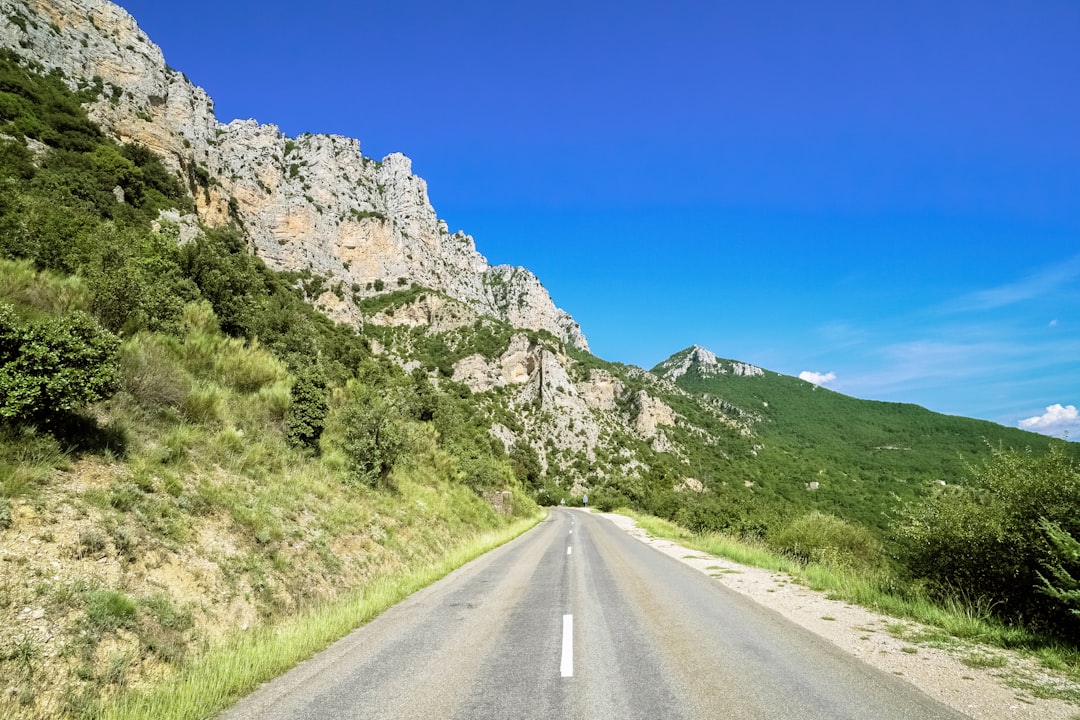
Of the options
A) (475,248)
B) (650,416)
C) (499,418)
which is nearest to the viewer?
(499,418)

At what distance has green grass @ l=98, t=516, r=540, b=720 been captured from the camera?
180 inches

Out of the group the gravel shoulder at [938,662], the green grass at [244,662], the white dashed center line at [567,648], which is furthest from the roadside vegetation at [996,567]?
the green grass at [244,662]

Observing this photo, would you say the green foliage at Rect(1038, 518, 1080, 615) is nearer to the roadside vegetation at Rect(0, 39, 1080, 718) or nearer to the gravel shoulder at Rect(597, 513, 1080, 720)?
the roadside vegetation at Rect(0, 39, 1080, 718)

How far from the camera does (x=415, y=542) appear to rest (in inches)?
653

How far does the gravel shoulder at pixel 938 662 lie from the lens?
449cm

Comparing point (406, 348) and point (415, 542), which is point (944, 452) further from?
point (415, 542)

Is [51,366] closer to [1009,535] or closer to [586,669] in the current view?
[586,669]

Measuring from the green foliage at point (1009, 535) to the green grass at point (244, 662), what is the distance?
994 cm

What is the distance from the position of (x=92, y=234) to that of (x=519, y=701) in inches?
735

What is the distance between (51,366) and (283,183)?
3992 inches

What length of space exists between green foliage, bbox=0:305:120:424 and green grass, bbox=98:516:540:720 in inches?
186

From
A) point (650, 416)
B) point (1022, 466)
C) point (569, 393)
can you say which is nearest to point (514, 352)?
point (569, 393)

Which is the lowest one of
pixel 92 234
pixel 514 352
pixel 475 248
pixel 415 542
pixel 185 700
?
pixel 415 542

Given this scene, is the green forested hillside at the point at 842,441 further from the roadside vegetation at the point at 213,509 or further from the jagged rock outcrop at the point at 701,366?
the roadside vegetation at the point at 213,509
